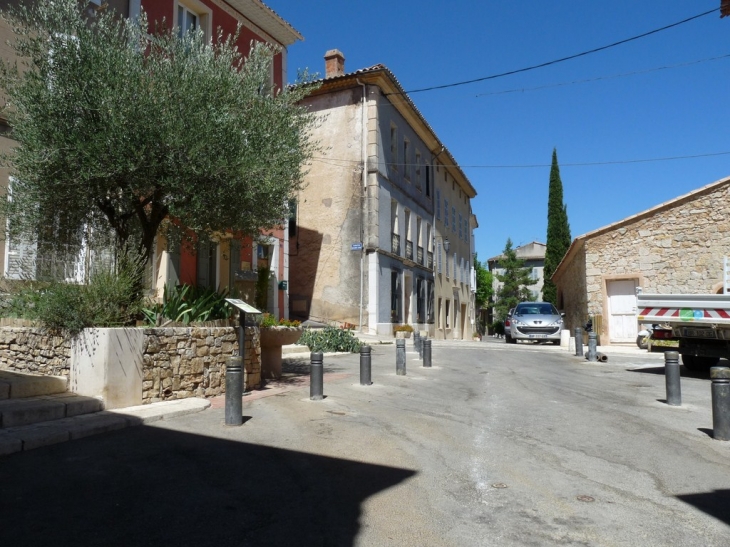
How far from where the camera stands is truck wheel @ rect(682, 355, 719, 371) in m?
12.2

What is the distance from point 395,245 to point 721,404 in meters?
19.5

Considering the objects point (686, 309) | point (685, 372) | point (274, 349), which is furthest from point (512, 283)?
point (274, 349)

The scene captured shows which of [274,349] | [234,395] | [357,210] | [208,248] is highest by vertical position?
[357,210]

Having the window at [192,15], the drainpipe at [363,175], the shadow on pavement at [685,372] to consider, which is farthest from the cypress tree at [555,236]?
the window at [192,15]

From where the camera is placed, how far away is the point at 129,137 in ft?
24.5

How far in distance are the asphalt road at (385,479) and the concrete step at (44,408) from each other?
842 mm

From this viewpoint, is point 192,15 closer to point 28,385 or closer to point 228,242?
point 228,242

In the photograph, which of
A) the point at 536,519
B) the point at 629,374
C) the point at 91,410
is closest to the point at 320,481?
the point at 536,519

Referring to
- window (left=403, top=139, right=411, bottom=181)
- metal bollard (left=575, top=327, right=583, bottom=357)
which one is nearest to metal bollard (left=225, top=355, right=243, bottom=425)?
metal bollard (left=575, top=327, right=583, bottom=357)

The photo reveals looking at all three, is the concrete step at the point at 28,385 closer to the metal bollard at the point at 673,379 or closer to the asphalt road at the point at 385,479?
the asphalt road at the point at 385,479

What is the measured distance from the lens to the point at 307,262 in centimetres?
2383

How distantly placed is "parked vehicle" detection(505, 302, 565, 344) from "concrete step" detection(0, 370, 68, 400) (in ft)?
59.2

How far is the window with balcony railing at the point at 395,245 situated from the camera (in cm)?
2488

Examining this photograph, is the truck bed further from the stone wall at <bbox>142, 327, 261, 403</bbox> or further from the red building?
the red building
